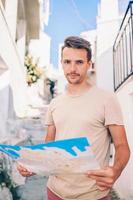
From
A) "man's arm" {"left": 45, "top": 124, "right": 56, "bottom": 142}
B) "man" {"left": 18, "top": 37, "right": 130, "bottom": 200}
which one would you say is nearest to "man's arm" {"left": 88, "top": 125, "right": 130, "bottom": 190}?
"man" {"left": 18, "top": 37, "right": 130, "bottom": 200}

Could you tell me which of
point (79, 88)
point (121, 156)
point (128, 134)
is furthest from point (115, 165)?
point (128, 134)

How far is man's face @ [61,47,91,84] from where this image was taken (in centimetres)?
121

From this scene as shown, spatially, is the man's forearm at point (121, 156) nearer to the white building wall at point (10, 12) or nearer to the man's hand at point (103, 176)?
the man's hand at point (103, 176)

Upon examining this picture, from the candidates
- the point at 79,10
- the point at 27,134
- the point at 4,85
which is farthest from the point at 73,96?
the point at 79,10

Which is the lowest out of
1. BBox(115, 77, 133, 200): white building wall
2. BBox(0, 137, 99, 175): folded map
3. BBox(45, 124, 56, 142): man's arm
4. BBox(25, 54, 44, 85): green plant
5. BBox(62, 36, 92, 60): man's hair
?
BBox(25, 54, 44, 85): green plant

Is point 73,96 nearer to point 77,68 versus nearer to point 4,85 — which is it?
point 77,68

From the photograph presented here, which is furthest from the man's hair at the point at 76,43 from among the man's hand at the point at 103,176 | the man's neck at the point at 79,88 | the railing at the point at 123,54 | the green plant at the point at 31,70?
the green plant at the point at 31,70

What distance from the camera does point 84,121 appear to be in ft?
3.83

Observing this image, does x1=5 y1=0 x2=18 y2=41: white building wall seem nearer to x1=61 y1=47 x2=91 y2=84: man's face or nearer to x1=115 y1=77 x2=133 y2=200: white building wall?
x1=115 y1=77 x2=133 y2=200: white building wall

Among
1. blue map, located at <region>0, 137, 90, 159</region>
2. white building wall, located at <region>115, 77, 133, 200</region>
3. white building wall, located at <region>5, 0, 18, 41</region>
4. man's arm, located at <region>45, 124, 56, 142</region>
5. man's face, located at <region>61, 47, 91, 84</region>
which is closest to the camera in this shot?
blue map, located at <region>0, 137, 90, 159</region>

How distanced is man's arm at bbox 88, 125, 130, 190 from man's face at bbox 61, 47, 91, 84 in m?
0.27

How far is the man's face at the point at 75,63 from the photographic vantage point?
1.21 m

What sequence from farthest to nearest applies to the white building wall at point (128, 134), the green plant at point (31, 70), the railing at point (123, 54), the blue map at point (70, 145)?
the green plant at point (31, 70) → the railing at point (123, 54) → the white building wall at point (128, 134) → the blue map at point (70, 145)

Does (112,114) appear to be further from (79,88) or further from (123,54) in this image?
(123,54)
